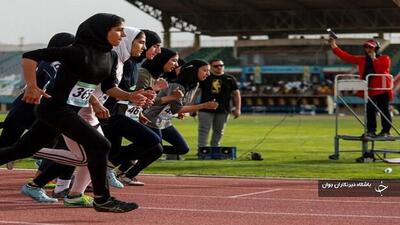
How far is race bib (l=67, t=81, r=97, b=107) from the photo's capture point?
7574 mm

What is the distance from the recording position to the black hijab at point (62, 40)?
947cm

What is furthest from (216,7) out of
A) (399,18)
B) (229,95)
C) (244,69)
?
(229,95)

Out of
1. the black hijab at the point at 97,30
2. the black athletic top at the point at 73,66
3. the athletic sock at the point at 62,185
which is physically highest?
the black hijab at the point at 97,30

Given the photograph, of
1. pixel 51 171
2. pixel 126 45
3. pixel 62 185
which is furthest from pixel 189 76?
pixel 51 171

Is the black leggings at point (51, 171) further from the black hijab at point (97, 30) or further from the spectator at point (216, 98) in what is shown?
the spectator at point (216, 98)

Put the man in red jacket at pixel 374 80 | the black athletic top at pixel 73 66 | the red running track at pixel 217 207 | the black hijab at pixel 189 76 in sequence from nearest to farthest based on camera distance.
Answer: the black athletic top at pixel 73 66
the red running track at pixel 217 207
the black hijab at pixel 189 76
the man in red jacket at pixel 374 80

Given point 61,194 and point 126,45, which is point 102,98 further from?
point 61,194

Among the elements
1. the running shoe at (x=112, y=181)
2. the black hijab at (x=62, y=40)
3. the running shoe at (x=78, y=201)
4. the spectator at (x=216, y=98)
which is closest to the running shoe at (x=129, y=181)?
the running shoe at (x=112, y=181)

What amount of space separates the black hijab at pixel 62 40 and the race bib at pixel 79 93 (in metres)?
1.94

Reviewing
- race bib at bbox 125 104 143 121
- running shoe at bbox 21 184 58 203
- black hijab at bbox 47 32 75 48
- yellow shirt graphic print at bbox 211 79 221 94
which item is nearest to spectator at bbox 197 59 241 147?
yellow shirt graphic print at bbox 211 79 221 94

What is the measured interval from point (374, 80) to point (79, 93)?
9.24m

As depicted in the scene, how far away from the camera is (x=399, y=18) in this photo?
222ft

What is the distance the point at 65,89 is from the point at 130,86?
2.05m

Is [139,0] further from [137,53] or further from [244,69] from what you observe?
[137,53]
